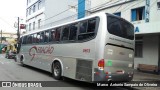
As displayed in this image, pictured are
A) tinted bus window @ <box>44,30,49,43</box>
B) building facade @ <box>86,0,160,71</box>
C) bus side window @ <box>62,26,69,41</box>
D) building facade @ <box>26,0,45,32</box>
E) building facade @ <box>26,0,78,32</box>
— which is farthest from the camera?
building facade @ <box>26,0,45,32</box>

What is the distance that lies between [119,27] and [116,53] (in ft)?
4.04

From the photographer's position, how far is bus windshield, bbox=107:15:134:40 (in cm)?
1026

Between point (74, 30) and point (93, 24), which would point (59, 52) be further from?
point (93, 24)

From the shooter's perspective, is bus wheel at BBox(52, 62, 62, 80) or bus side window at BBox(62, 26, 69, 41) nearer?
bus side window at BBox(62, 26, 69, 41)

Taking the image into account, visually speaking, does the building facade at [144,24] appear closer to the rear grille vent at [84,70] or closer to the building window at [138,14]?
the building window at [138,14]

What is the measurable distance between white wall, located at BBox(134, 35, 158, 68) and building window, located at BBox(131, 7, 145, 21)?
1.62 meters

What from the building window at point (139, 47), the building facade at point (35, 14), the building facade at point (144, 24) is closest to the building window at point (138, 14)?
the building facade at point (144, 24)

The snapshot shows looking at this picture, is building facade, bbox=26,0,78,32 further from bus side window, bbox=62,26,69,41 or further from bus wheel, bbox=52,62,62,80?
bus side window, bbox=62,26,69,41

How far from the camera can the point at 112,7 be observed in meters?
22.3

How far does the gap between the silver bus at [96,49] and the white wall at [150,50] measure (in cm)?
Result: 753

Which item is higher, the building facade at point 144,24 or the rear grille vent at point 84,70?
the building facade at point 144,24

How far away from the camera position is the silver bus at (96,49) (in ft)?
Answer: 32.4

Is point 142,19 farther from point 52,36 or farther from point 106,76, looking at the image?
point 106,76

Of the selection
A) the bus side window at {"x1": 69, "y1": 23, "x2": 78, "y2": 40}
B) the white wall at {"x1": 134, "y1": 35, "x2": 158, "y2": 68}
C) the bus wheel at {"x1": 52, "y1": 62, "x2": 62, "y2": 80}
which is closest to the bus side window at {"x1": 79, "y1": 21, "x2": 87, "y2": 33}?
the bus side window at {"x1": 69, "y1": 23, "x2": 78, "y2": 40}
